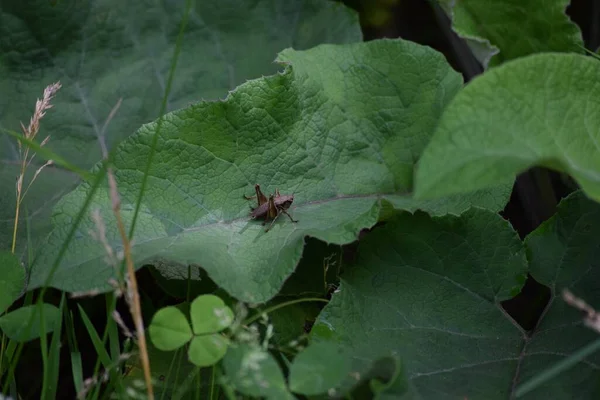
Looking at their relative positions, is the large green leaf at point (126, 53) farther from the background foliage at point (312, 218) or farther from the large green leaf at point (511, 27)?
the large green leaf at point (511, 27)

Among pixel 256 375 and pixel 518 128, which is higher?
pixel 518 128

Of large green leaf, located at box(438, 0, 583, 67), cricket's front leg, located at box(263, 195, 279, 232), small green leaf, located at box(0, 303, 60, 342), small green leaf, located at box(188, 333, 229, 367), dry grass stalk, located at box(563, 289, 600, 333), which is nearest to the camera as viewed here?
dry grass stalk, located at box(563, 289, 600, 333)

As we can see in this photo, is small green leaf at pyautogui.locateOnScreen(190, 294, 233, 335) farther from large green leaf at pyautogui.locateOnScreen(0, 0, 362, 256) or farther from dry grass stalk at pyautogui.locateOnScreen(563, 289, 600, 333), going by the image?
large green leaf at pyautogui.locateOnScreen(0, 0, 362, 256)

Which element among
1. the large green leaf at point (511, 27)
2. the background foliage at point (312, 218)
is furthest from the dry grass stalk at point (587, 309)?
the large green leaf at point (511, 27)

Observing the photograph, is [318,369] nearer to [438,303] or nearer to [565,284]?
[438,303]

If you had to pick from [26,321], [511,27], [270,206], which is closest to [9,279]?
[26,321]

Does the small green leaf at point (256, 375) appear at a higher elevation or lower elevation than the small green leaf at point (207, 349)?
higher

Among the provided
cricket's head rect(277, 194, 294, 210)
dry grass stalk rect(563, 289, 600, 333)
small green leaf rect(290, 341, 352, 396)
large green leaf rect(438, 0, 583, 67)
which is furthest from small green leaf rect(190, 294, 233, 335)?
large green leaf rect(438, 0, 583, 67)
